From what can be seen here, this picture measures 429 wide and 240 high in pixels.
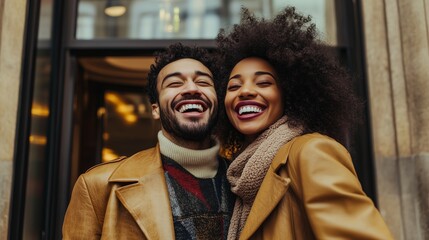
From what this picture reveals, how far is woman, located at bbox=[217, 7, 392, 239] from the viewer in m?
1.96

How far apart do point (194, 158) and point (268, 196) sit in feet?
2.35

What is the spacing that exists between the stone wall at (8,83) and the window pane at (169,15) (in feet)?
2.84

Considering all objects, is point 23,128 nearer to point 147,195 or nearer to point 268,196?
point 147,195

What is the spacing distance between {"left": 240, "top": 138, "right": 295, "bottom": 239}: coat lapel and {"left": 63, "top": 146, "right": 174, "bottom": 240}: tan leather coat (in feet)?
1.56

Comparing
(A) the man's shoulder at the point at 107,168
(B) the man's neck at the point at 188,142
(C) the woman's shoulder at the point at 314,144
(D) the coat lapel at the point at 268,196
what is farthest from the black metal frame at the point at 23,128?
(C) the woman's shoulder at the point at 314,144

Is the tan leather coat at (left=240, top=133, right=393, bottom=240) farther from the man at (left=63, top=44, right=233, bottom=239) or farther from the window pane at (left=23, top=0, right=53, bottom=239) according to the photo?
the window pane at (left=23, top=0, right=53, bottom=239)

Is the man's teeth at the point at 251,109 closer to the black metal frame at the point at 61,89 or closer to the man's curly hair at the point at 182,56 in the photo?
the man's curly hair at the point at 182,56

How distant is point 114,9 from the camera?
5.09 meters

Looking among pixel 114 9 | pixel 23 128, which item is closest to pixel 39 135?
pixel 23 128

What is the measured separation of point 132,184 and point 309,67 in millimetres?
1168

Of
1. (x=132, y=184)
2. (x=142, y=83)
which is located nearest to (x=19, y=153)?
(x=132, y=184)

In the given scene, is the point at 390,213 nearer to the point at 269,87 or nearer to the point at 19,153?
the point at 269,87

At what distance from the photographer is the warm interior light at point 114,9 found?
5.07 m

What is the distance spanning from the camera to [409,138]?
4191 millimetres
